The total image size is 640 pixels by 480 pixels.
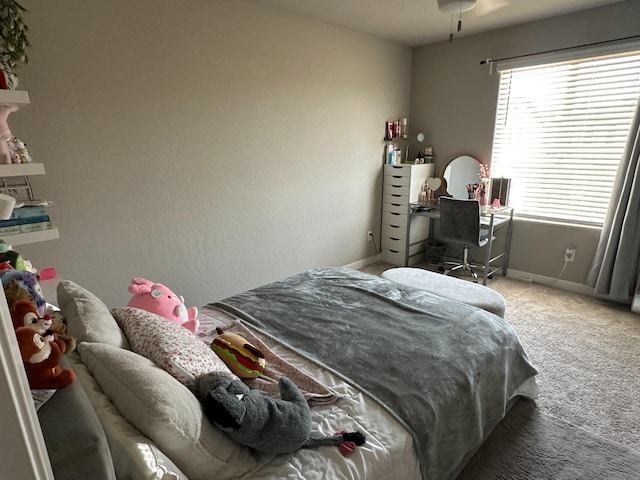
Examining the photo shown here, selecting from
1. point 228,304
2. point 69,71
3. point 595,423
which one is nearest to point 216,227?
point 228,304

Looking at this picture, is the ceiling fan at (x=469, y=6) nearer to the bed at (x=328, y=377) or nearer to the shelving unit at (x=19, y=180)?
the bed at (x=328, y=377)

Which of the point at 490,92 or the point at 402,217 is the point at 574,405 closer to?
the point at 402,217

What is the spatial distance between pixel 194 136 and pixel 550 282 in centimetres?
349

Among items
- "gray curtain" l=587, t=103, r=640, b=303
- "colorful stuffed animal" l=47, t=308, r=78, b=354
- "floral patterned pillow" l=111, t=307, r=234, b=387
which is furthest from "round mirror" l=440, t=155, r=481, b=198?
"colorful stuffed animal" l=47, t=308, r=78, b=354

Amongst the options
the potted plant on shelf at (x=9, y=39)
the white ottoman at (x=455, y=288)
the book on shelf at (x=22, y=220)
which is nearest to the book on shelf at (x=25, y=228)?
the book on shelf at (x=22, y=220)

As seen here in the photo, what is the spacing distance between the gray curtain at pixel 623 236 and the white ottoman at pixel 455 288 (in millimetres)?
1315

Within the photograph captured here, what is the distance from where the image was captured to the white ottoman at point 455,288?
2295 millimetres

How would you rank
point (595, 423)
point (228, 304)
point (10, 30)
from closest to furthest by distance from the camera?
1. point (10, 30)
2. point (595, 423)
3. point (228, 304)

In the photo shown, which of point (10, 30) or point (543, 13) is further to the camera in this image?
point (543, 13)

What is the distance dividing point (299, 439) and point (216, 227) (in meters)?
2.05

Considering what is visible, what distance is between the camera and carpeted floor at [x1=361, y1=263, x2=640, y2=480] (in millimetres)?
1564

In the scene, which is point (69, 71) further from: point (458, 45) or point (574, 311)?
point (574, 311)

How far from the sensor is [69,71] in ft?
6.53

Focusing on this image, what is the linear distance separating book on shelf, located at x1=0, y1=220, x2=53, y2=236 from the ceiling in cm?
215
